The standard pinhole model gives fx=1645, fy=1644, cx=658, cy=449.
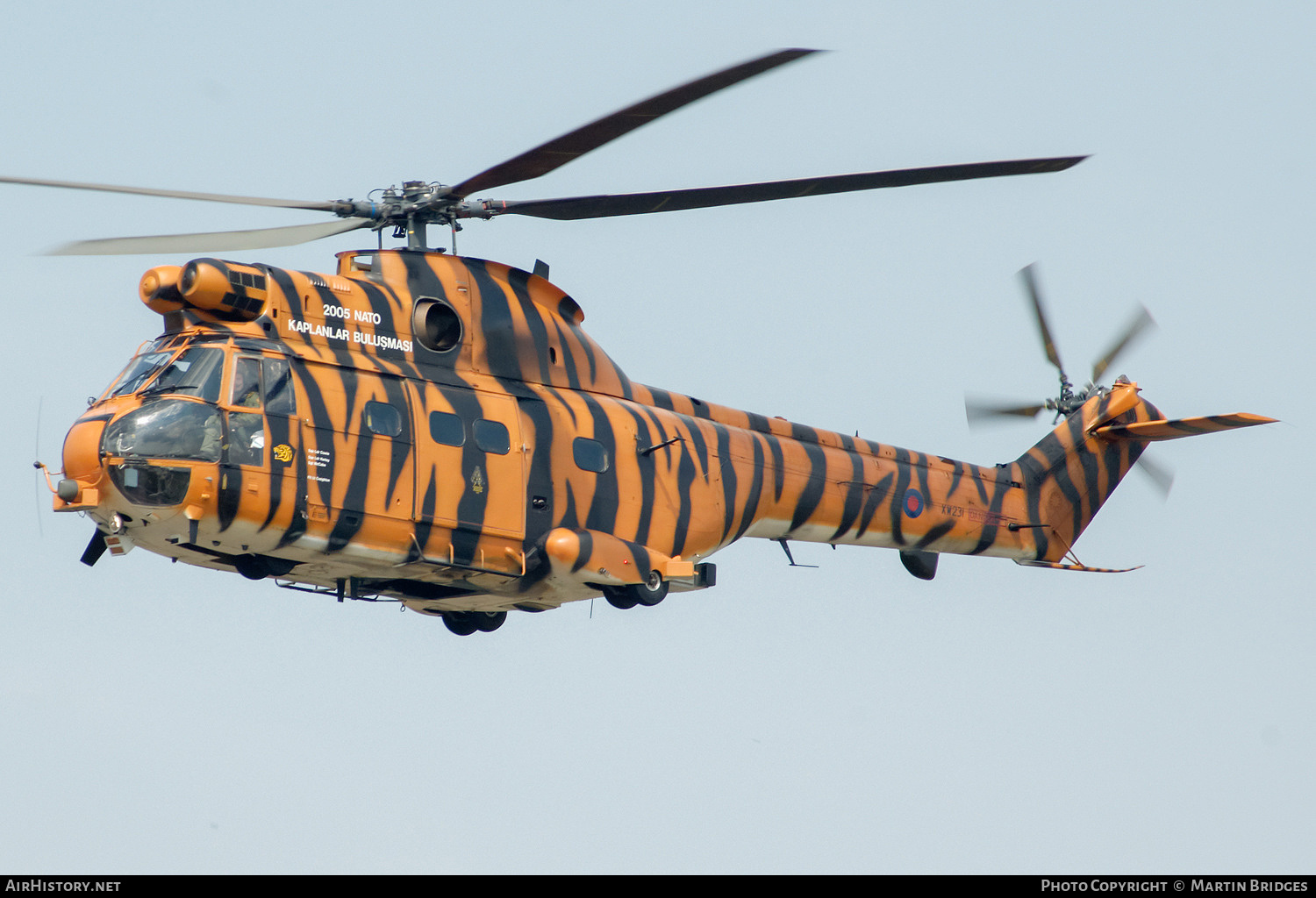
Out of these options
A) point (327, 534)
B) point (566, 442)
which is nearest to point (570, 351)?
point (566, 442)

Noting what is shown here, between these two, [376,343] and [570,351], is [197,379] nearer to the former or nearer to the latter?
[376,343]

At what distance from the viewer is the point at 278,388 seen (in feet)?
54.1

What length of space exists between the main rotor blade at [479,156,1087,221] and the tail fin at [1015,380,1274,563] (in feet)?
26.7

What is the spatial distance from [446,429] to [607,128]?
3.78 meters

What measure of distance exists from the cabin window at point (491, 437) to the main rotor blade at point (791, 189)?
2.54 metres

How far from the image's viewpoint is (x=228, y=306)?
55.4ft

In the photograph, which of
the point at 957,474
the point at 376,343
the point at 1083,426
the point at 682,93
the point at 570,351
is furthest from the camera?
the point at 1083,426

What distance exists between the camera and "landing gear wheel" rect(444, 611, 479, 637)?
784 inches

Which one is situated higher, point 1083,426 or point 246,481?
point 1083,426

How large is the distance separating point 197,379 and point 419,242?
3.54 metres

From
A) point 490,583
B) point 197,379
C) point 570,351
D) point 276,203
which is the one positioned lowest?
point 490,583

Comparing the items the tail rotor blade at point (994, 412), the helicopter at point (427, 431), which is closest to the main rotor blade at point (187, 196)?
the helicopter at point (427, 431)

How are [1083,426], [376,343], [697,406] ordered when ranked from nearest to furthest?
[376,343] → [697,406] → [1083,426]

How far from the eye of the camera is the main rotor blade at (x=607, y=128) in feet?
47.0
